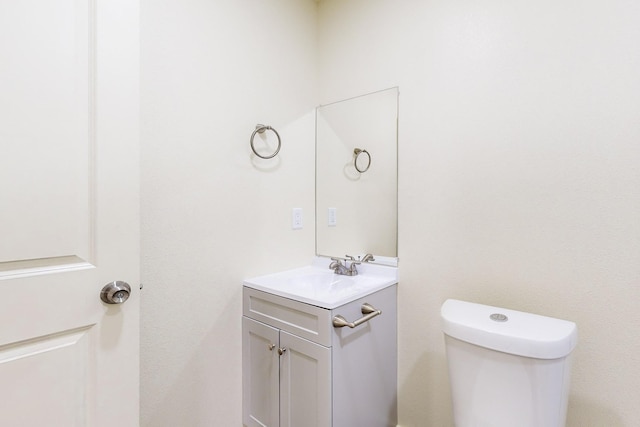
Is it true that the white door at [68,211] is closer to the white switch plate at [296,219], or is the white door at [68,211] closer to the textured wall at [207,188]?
the textured wall at [207,188]

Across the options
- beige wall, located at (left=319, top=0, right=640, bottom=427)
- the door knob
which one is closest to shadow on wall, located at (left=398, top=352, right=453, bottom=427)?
beige wall, located at (left=319, top=0, right=640, bottom=427)

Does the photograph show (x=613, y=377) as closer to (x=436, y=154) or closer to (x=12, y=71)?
(x=436, y=154)

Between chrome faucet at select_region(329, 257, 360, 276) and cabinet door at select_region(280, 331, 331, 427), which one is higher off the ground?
chrome faucet at select_region(329, 257, 360, 276)

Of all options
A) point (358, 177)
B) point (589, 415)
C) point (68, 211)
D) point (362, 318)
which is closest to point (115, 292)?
point (68, 211)

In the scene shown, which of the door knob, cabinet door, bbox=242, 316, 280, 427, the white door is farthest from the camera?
cabinet door, bbox=242, 316, 280, 427

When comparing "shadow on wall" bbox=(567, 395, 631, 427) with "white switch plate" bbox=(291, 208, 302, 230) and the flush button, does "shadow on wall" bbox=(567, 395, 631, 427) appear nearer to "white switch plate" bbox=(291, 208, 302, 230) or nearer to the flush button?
the flush button

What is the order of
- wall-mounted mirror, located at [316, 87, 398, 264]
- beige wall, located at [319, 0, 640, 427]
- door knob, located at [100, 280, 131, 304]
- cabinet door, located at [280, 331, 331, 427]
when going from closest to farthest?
door knob, located at [100, 280, 131, 304] < beige wall, located at [319, 0, 640, 427] < cabinet door, located at [280, 331, 331, 427] < wall-mounted mirror, located at [316, 87, 398, 264]

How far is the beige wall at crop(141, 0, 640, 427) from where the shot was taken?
3.65 ft

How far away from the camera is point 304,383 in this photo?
1.27 metres

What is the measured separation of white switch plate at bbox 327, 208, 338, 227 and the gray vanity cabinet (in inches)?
20.9

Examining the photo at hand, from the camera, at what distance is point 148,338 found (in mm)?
1195

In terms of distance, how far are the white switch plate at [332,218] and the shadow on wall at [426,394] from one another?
838mm

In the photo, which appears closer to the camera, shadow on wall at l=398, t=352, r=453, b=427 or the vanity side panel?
the vanity side panel

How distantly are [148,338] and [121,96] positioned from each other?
879 mm
